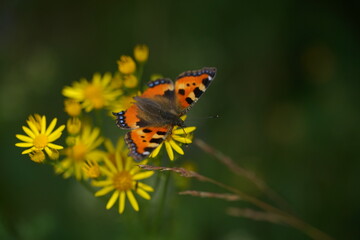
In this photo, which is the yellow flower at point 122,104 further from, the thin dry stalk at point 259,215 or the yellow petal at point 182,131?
the thin dry stalk at point 259,215

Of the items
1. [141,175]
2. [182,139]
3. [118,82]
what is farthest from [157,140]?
[118,82]

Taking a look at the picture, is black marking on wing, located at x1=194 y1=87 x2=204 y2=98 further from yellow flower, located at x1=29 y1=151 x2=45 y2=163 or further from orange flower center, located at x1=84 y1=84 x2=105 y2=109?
yellow flower, located at x1=29 y1=151 x2=45 y2=163

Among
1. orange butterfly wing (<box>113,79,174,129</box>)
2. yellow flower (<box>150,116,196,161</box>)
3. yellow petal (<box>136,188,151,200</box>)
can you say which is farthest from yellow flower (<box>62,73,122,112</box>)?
yellow petal (<box>136,188,151,200</box>)

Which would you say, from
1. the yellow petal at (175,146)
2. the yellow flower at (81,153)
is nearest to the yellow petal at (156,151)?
the yellow petal at (175,146)

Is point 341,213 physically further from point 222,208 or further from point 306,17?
point 306,17

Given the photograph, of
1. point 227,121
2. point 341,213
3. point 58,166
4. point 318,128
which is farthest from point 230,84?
point 58,166

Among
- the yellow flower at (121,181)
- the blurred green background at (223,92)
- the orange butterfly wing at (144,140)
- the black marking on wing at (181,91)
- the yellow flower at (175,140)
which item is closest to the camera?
the orange butterfly wing at (144,140)

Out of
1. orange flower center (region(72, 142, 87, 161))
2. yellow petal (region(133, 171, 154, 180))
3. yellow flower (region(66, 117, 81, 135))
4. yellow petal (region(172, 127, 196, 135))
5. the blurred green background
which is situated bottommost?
yellow petal (region(133, 171, 154, 180))
